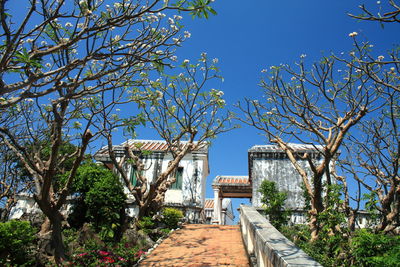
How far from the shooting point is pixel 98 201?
12.2m

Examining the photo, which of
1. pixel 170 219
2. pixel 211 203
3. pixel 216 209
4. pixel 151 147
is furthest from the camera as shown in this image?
pixel 211 203

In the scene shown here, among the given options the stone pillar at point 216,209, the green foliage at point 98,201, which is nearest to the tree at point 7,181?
the green foliage at point 98,201

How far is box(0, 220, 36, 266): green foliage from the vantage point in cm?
720

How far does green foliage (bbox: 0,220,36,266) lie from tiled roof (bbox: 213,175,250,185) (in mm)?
13603

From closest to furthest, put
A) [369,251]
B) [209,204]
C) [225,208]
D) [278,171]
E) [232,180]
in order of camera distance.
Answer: [369,251], [278,171], [232,180], [225,208], [209,204]

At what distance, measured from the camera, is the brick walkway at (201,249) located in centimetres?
762

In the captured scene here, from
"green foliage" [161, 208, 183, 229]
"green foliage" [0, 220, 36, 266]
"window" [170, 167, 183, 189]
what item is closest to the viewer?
"green foliage" [0, 220, 36, 266]

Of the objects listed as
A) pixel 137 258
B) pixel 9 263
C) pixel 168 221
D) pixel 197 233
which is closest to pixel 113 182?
pixel 168 221

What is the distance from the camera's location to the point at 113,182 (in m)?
13.0

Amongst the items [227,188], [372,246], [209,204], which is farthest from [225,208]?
[372,246]

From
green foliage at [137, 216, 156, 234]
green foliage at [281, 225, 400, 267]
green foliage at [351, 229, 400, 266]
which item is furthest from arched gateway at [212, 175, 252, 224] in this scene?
green foliage at [351, 229, 400, 266]

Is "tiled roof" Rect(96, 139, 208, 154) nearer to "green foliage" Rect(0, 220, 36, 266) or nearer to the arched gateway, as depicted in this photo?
the arched gateway

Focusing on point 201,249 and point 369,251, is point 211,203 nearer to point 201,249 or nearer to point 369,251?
point 201,249

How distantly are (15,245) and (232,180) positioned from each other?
16.0 metres
